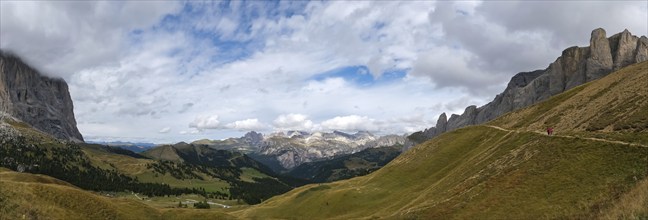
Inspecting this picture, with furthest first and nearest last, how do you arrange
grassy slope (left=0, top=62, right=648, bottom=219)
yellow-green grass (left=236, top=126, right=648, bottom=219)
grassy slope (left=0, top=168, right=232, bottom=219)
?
grassy slope (left=0, top=168, right=232, bottom=219), yellow-green grass (left=236, top=126, right=648, bottom=219), grassy slope (left=0, top=62, right=648, bottom=219)

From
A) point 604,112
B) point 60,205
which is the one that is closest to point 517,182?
point 604,112

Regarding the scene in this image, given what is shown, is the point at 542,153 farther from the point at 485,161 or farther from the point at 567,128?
the point at 567,128

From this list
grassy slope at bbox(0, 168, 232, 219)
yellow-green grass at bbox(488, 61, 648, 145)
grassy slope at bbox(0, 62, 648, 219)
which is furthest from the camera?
yellow-green grass at bbox(488, 61, 648, 145)

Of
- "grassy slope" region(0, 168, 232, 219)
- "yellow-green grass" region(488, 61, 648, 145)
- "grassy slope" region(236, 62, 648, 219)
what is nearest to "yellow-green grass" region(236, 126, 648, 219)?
"grassy slope" region(236, 62, 648, 219)

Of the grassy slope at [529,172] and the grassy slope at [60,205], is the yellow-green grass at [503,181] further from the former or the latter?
the grassy slope at [60,205]

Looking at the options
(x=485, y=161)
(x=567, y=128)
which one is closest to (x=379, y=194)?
(x=485, y=161)

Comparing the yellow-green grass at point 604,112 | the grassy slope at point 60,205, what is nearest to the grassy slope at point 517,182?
the grassy slope at point 60,205

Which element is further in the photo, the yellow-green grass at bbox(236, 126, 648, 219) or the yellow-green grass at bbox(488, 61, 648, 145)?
the yellow-green grass at bbox(488, 61, 648, 145)

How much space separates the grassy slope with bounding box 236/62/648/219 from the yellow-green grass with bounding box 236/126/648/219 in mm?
166

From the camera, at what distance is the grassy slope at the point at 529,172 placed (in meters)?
55.1

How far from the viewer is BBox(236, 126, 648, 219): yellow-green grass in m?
55.3

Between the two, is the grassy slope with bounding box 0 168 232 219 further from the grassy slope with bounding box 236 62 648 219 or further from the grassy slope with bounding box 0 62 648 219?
the grassy slope with bounding box 236 62 648 219

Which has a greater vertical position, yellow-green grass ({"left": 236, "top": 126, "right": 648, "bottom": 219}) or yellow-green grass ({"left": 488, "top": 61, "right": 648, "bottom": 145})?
yellow-green grass ({"left": 488, "top": 61, "right": 648, "bottom": 145})

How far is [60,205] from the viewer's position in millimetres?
67812
